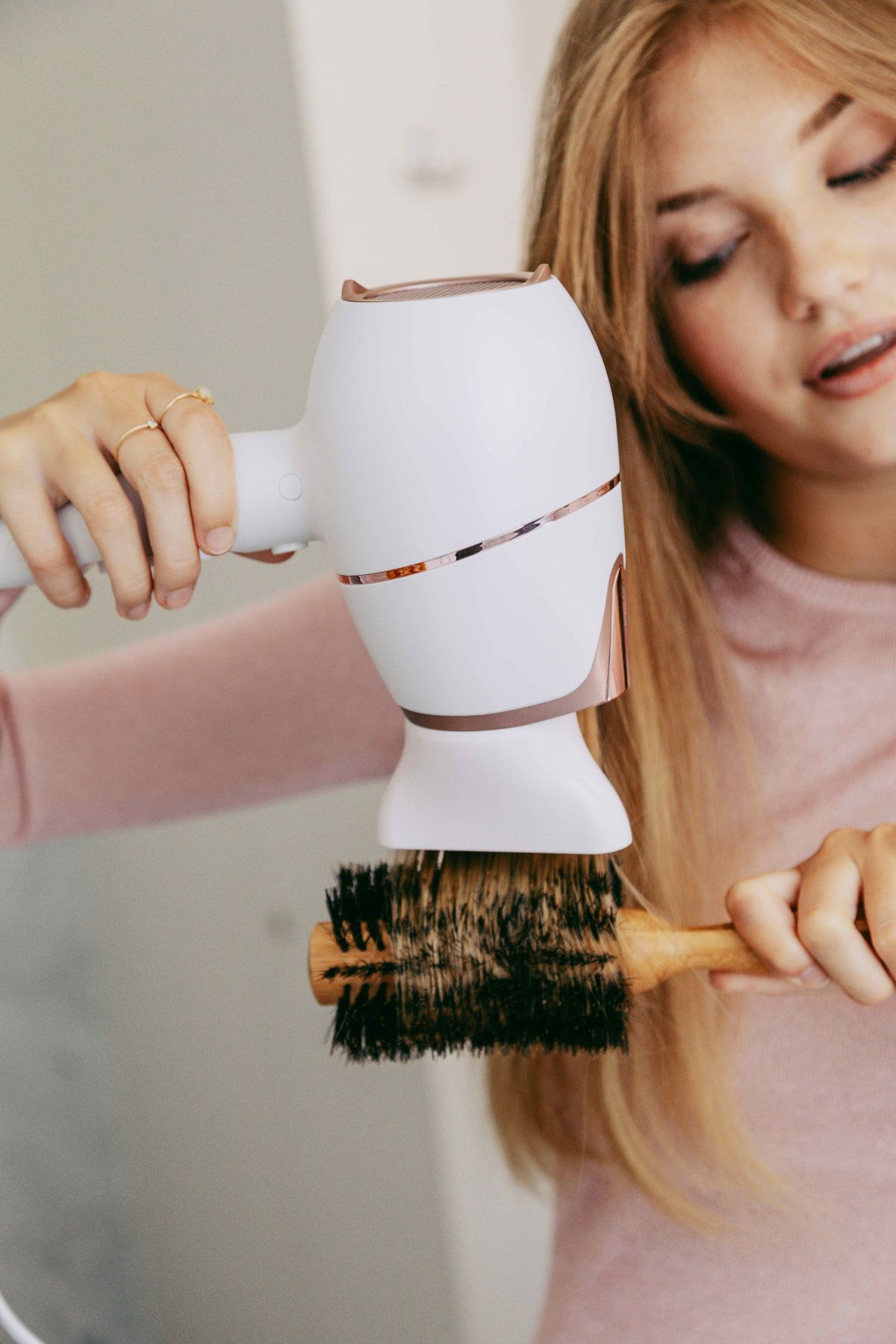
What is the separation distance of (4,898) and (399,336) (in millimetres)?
842

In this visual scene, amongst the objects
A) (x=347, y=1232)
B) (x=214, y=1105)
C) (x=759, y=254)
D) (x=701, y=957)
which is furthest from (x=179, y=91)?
(x=347, y=1232)

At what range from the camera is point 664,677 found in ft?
2.31

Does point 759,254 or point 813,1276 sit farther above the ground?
point 759,254

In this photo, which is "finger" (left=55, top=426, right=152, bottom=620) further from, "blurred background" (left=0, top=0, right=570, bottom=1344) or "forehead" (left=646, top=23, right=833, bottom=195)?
"blurred background" (left=0, top=0, right=570, bottom=1344)

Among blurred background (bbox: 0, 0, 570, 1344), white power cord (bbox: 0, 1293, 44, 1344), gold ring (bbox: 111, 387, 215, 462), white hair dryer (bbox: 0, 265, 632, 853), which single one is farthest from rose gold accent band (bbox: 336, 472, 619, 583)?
blurred background (bbox: 0, 0, 570, 1344)

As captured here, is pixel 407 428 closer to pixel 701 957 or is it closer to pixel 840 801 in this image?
pixel 701 957

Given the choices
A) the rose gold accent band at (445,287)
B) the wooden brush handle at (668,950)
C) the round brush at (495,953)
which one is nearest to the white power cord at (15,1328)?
the round brush at (495,953)

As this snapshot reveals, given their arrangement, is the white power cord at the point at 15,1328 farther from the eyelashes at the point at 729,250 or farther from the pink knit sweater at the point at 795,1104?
the eyelashes at the point at 729,250

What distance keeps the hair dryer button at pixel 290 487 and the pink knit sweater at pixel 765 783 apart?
1.35 ft

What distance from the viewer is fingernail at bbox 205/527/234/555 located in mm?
413

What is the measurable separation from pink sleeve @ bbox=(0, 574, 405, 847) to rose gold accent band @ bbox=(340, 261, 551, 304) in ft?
1.40

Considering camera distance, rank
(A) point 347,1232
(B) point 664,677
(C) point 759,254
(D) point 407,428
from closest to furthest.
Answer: (D) point 407,428
(C) point 759,254
(B) point 664,677
(A) point 347,1232

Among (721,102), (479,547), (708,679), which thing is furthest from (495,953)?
(721,102)

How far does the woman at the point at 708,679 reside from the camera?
1.90 feet
